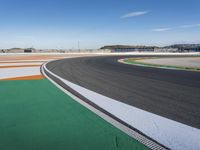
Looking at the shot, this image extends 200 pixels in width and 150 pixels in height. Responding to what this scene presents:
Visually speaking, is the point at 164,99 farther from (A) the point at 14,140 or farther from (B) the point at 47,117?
(A) the point at 14,140

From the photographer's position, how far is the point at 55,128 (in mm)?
A: 3926

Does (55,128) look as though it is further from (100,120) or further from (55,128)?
(100,120)

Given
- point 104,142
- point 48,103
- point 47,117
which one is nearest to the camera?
point 104,142

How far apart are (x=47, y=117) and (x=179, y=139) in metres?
2.96

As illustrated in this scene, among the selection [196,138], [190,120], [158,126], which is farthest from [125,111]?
[196,138]

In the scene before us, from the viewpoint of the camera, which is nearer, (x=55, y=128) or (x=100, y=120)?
(x=55, y=128)

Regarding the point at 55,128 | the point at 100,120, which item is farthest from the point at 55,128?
the point at 100,120

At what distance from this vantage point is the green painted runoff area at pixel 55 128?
3234 mm

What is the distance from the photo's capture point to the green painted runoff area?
127 inches

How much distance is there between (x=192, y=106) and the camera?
5238mm

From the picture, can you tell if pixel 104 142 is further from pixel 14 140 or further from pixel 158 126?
pixel 14 140

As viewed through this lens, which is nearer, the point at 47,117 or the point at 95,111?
the point at 47,117

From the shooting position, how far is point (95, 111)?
500 cm

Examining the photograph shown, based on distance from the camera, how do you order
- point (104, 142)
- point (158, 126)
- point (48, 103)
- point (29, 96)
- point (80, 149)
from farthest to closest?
point (29, 96), point (48, 103), point (158, 126), point (104, 142), point (80, 149)
